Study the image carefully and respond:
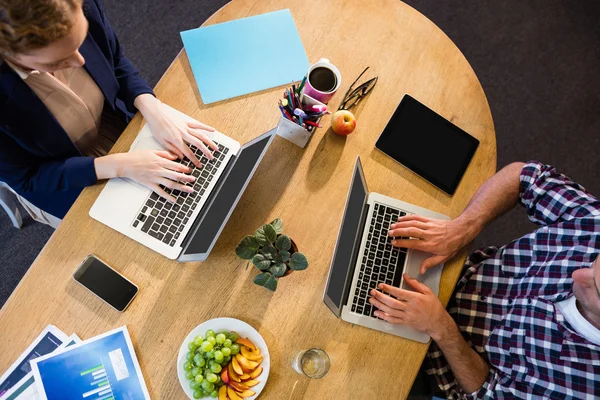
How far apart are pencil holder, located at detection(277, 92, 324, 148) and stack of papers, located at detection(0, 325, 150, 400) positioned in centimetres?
68

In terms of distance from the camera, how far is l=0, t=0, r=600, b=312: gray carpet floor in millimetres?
2273

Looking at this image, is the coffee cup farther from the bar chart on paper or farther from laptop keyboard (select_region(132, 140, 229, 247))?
the bar chart on paper

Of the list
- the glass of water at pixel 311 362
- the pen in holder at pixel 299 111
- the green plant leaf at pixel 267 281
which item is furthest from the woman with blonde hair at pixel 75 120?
the glass of water at pixel 311 362

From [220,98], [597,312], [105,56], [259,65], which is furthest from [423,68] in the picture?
[105,56]

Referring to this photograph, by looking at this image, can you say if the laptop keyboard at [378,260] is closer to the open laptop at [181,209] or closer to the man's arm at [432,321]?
the man's arm at [432,321]

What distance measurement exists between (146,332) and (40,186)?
0.50 metres

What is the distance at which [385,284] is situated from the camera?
48.4 inches

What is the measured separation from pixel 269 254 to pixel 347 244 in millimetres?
215

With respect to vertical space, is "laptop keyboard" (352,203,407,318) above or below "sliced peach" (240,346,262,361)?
above

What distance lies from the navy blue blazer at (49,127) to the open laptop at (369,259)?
0.70 meters

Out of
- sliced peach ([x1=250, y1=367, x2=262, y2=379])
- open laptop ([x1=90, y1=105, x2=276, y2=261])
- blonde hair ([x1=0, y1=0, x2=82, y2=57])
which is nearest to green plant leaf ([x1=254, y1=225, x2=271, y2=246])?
open laptop ([x1=90, y1=105, x2=276, y2=261])

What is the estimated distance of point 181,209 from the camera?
123 cm

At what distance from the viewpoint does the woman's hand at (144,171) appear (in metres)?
1.22

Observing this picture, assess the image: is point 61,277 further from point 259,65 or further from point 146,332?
point 259,65
